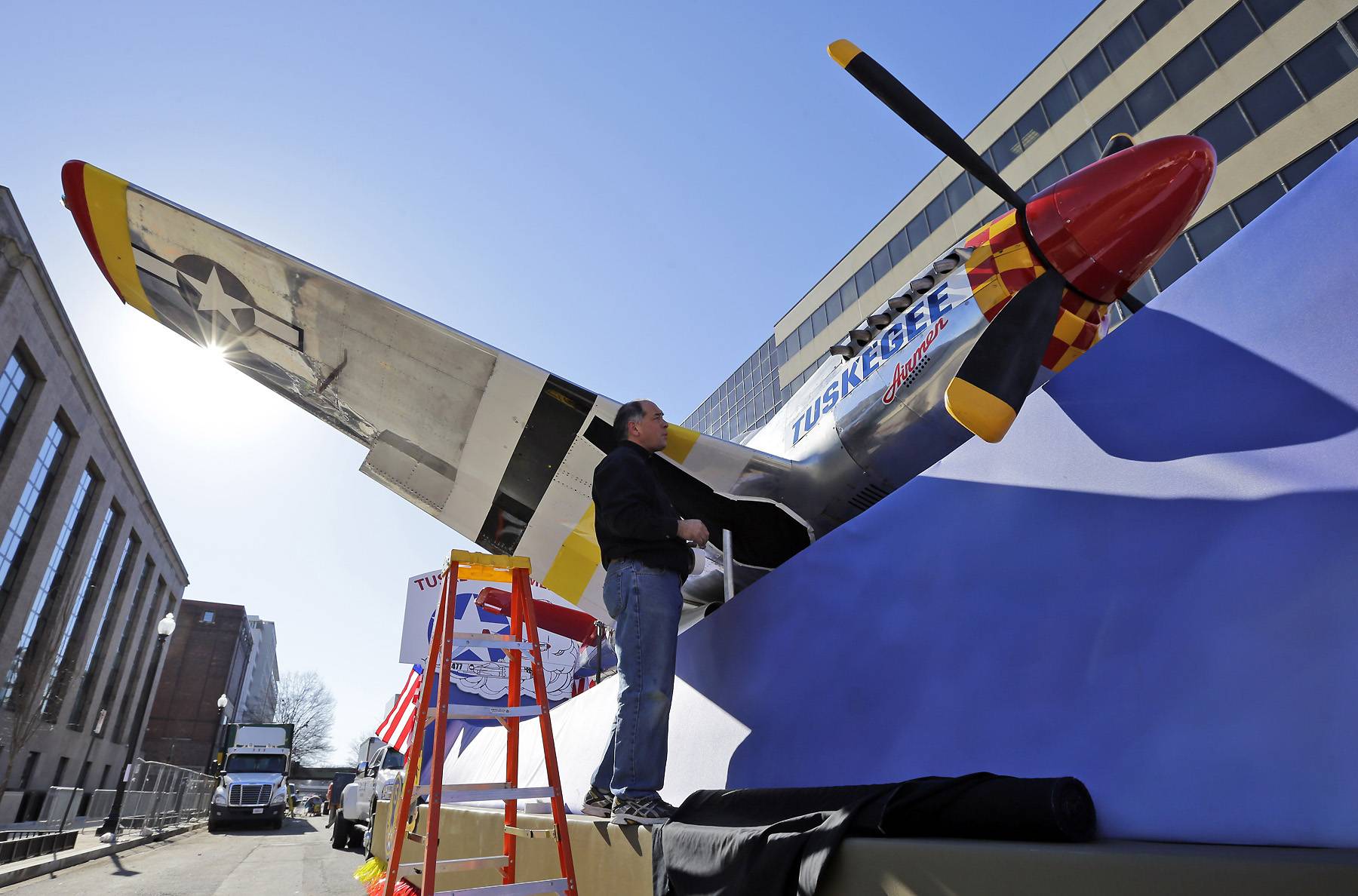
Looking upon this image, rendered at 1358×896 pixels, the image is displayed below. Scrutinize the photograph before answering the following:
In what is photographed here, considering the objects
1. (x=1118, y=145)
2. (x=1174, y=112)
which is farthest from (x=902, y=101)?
(x=1174, y=112)

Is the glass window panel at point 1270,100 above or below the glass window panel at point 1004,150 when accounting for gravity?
below

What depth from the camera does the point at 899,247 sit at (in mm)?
24297

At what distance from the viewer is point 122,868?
31.6 ft

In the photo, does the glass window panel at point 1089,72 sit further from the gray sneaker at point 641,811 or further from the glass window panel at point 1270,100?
the gray sneaker at point 641,811

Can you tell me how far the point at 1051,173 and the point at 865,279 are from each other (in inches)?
292

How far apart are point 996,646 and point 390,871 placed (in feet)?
6.85

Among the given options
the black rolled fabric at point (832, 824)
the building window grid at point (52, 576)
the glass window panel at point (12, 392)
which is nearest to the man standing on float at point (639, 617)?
the black rolled fabric at point (832, 824)

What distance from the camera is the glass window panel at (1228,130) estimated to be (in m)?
15.6

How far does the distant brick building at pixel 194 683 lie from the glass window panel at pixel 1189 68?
64002 millimetres

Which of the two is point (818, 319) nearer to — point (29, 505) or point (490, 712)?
point (490, 712)

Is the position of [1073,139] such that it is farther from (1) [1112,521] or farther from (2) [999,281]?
(1) [1112,521]

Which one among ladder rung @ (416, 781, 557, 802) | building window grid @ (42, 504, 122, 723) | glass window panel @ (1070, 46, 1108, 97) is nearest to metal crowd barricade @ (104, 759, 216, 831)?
building window grid @ (42, 504, 122, 723)

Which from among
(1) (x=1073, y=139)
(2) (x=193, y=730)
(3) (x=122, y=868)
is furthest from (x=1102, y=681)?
(2) (x=193, y=730)

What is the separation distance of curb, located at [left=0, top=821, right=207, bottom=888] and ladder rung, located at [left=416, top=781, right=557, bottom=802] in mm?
9216
